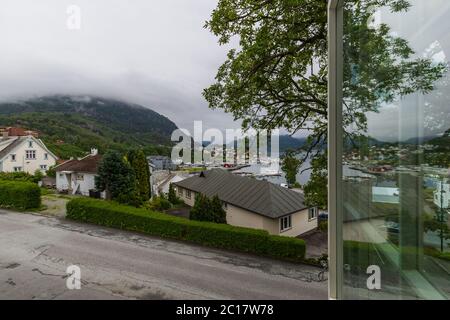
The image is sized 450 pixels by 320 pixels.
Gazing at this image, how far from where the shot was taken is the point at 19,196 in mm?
9922

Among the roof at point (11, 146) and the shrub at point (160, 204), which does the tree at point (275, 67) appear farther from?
the roof at point (11, 146)

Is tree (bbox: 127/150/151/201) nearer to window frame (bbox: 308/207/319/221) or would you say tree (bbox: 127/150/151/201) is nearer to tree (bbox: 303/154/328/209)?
window frame (bbox: 308/207/319/221)

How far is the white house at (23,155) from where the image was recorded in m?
16.6

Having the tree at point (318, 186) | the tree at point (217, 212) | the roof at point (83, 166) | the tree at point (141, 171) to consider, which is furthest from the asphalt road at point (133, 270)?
the roof at point (83, 166)

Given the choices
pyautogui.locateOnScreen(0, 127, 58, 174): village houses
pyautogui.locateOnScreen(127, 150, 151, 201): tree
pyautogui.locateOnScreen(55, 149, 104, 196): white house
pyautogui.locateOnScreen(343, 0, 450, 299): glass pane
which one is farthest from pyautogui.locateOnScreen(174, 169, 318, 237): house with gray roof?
pyautogui.locateOnScreen(0, 127, 58, 174): village houses

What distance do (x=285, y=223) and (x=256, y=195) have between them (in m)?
1.60

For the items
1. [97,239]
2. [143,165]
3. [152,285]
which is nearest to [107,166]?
[143,165]

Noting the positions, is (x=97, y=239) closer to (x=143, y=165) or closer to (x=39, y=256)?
(x=39, y=256)

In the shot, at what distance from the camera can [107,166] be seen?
12.5m

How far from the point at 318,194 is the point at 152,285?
318 centimetres

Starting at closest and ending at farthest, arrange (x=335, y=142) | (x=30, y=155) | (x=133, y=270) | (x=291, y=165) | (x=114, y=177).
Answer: (x=335, y=142) < (x=291, y=165) < (x=133, y=270) < (x=114, y=177) < (x=30, y=155)

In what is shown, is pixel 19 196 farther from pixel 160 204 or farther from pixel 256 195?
pixel 256 195

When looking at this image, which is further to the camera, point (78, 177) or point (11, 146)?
point (11, 146)

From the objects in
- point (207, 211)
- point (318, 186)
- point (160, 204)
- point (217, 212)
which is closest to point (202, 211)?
point (207, 211)
